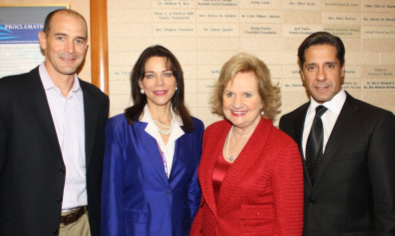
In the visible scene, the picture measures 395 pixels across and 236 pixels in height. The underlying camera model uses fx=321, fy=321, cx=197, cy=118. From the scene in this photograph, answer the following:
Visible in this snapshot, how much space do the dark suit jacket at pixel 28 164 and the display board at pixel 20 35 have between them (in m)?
0.55

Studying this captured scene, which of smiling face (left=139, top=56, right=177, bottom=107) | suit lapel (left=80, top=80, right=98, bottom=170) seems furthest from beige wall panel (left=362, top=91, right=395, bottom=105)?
suit lapel (left=80, top=80, right=98, bottom=170)

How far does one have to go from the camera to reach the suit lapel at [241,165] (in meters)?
1.65

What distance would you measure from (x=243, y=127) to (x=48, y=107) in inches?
42.2

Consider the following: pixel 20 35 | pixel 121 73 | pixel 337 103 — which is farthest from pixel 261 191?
pixel 20 35

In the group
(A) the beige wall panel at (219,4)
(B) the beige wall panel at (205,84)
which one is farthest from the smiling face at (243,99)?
(A) the beige wall panel at (219,4)

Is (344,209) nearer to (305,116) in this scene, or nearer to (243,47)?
(305,116)

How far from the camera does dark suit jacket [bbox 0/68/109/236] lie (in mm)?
1655

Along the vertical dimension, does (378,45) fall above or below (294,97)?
above

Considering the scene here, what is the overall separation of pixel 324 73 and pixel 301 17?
0.79 meters

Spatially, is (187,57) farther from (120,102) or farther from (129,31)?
(120,102)

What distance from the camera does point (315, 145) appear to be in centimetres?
180

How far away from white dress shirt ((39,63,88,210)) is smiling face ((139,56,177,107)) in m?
0.44

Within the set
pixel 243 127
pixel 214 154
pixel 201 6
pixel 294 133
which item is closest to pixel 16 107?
pixel 214 154

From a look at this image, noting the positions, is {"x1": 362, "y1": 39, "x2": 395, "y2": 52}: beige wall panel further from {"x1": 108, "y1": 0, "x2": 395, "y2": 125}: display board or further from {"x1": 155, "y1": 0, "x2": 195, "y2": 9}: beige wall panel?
{"x1": 155, "y1": 0, "x2": 195, "y2": 9}: beige wall panel
